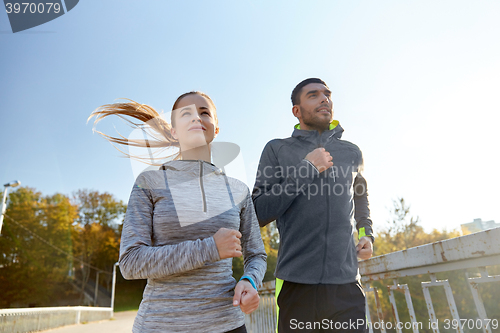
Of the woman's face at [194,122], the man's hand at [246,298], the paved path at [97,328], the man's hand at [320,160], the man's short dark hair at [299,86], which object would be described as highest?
the man's short dark hair at [299,86]

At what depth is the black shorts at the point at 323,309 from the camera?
165cm

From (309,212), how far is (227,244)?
77 centimetres

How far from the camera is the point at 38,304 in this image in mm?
31453

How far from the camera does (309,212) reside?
6.34 feet

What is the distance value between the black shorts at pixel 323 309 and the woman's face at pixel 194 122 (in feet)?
3.37

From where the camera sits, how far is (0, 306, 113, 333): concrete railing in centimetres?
1137

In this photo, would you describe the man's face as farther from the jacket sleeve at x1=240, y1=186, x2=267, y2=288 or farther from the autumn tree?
the autumn tree

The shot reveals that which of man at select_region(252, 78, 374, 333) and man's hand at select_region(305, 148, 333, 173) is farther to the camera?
man's hand at select_region(305, 148, 333, 173)

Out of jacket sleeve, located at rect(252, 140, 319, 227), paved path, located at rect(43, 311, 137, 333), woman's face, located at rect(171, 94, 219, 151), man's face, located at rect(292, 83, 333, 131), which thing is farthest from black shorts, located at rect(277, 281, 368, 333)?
paved path, located at rect(43, 311, 137, 333)

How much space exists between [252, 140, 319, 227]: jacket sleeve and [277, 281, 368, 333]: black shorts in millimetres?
451

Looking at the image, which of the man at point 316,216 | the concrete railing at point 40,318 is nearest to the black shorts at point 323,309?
the man at point 316,216

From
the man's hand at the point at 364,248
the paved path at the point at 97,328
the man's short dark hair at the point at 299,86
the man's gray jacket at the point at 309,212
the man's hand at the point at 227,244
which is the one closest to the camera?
the man's hand at the point at 227,244

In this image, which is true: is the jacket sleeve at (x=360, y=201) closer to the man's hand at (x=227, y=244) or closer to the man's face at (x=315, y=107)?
the man's face at (x=315, y=107)

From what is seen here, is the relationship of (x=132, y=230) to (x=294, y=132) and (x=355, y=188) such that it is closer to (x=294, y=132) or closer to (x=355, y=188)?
(x=294, y=132)
